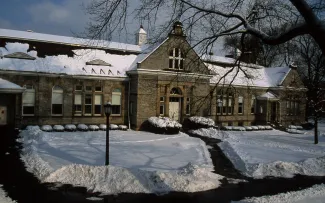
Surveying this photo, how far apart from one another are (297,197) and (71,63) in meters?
19.9

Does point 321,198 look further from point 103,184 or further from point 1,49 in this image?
point 1,49

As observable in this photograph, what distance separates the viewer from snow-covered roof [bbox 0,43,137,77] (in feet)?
74.6

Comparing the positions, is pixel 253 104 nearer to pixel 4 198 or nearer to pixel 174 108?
pixel 174 108

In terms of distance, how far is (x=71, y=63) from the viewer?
25.0 m

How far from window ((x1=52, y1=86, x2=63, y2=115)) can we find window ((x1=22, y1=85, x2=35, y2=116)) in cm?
146

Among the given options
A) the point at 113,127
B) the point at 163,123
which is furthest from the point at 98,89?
the point at 163,123

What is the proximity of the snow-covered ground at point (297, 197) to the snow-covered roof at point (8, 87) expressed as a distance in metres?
17.4

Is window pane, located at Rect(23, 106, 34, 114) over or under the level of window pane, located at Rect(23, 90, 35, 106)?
under

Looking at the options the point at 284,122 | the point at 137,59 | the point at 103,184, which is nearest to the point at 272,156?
the point at 103,184

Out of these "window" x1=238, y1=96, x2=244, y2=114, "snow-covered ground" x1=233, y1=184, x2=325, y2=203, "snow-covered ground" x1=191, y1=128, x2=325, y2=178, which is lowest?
"snow-covered ground" x1=233, y1=184, x2=325, y2=203

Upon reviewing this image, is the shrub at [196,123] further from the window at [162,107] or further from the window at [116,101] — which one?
the window at [116,101]

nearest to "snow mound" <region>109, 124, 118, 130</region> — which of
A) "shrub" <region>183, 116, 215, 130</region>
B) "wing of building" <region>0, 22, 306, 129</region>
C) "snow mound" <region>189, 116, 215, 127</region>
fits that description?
"wing of building" <region>0, 22, 306, 129</region>

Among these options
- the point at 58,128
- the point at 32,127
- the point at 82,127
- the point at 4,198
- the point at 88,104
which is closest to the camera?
the point at 4,198

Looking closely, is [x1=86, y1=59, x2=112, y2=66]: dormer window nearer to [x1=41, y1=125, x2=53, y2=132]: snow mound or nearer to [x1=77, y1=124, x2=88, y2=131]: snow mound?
[x1=77, y1=124, x2=88, y2=131]: snow mound
